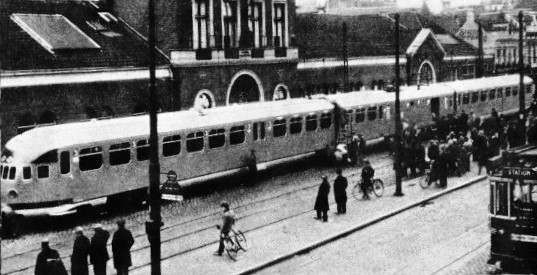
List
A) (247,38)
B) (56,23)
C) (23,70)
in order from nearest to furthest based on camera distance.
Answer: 1. (23,70)
2. (56,23)
3. (247,38)

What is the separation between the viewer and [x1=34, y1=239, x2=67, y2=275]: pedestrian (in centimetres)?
1327

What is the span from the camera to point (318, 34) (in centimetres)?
4759

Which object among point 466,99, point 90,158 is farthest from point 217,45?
point 466,99

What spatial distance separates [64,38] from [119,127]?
9303mm

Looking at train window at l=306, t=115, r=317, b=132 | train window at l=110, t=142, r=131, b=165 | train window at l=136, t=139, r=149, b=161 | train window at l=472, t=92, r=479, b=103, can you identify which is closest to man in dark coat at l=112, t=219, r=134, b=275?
train window at l=110, t=142, r=131, b=165

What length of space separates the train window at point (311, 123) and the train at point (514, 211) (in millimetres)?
17140

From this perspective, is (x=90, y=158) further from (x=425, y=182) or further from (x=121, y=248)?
(x=425, y=182)

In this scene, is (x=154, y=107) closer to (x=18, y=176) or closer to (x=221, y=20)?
(x=18, y=176)

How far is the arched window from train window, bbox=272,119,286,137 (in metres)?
8.97

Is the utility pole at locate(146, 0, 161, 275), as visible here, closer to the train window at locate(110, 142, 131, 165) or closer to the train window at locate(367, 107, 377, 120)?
the train window at locate(110, 142, 131, 165)

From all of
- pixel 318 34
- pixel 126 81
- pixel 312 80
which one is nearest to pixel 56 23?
pixel 126 81

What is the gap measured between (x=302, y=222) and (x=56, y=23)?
1603 centimetres

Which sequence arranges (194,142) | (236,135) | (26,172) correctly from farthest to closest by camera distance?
(236,135)
(194,142)
(26,172)

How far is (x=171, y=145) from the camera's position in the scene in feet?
79.8
